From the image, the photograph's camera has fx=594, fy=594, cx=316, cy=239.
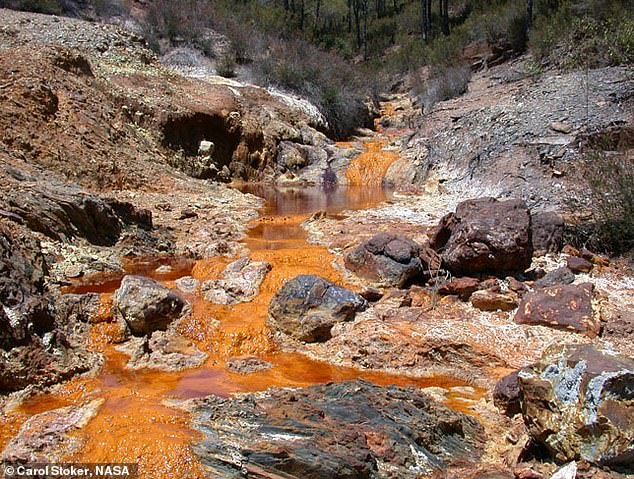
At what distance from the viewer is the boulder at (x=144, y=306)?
5.71 m

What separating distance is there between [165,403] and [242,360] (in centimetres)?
142

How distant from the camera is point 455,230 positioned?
7.11m

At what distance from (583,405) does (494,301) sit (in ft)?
9.64

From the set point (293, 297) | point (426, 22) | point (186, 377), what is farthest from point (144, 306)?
point (426, 22)

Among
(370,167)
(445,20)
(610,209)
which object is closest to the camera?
(610,209)

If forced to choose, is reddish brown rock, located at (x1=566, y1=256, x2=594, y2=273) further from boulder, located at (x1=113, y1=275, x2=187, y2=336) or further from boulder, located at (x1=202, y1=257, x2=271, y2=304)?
boulder, located at (x1=113, y1=275, x2=187, y2=336)

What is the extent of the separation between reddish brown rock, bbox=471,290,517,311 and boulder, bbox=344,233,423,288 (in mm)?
902

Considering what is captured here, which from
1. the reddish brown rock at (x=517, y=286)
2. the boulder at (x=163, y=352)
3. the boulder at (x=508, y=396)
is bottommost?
the boulder at (x=508, y=396)

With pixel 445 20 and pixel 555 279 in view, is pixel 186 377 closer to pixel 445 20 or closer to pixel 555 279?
pixel 555 279

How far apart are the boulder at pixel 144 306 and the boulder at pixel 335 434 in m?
1.94

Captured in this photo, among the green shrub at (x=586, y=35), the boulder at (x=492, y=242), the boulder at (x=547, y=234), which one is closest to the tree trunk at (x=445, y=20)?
the green shrub at (x=586, y=35)

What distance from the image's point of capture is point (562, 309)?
5.88 m

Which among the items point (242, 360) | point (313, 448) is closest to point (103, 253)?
point (242, 360)

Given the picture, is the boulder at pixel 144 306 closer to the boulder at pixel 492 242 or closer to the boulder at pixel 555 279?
the boulder at pixel 492 242
